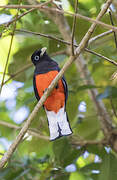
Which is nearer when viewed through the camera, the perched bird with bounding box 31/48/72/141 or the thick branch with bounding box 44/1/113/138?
the perched bird with bounding box 31/48/72/141

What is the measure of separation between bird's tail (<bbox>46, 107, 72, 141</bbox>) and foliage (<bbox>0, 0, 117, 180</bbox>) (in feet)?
0.81

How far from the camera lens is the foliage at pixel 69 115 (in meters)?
4.20

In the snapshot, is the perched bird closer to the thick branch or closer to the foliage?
the foliage

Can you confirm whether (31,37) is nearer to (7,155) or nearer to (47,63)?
(47,63)

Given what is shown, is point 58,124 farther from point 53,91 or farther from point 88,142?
point 88,142

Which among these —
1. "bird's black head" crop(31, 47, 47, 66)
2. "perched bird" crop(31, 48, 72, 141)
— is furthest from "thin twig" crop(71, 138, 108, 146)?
"bird's black head" crop(31, 47, 47, 66)

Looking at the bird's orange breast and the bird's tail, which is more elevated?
the bird's orange breast

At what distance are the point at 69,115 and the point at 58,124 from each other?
2.34 feet

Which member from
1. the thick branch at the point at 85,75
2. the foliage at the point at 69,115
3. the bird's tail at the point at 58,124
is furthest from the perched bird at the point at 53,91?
the thick branch at the point at 85,75

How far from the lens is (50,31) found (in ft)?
16.6

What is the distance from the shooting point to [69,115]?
15.2 ft

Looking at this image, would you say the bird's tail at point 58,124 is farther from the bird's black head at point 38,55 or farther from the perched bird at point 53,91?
the bird's black head at point 38,55

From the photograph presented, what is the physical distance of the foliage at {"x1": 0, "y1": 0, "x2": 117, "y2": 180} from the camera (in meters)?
4.20

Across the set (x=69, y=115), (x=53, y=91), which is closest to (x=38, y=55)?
(x=53, y=91)
